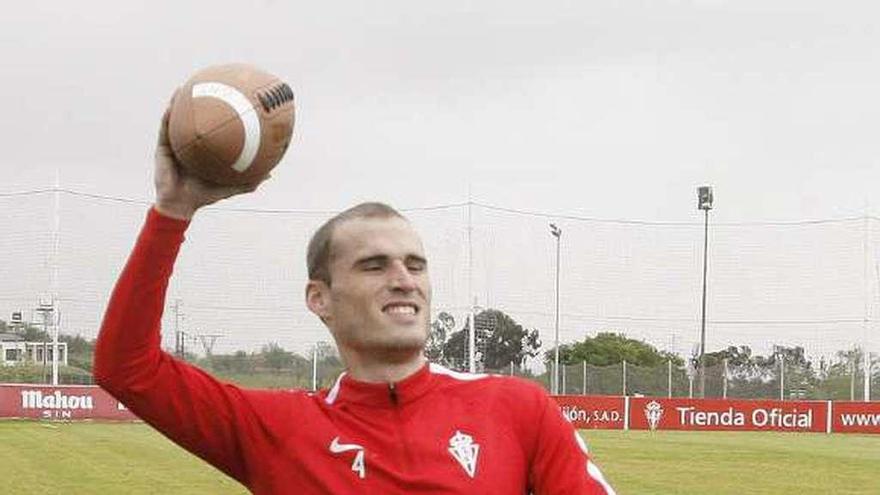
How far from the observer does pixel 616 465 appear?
64.6ft

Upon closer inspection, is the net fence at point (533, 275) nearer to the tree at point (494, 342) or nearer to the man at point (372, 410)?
the tree at point (494, 342)

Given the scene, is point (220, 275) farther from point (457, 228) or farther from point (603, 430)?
point (603, 430)

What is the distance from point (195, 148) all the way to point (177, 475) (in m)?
14.1

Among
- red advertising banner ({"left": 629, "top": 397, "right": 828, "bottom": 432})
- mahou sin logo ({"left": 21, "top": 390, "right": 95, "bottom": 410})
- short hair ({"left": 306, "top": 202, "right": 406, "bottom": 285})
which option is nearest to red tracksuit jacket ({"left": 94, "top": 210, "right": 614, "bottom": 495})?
short hair ({"left": 306, "top": 202, "right": 406, "bottom": 285})

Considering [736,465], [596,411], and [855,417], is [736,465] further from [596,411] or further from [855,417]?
[855,417]

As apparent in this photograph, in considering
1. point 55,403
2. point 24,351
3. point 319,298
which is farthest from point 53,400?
point 319,298

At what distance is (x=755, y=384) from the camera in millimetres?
40188

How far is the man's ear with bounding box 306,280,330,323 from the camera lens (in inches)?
136

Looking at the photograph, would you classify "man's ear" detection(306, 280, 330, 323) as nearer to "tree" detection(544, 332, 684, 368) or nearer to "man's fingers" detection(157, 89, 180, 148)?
"man's fingers" detection(157, 89, 180, 148)

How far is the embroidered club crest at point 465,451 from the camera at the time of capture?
3266mm

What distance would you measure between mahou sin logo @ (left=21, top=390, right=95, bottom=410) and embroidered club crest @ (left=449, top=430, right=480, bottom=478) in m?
31.1

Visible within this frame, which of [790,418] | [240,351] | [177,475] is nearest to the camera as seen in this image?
[177,475]

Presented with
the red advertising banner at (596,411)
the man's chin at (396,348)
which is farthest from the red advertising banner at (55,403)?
the man's chin at (396,348)

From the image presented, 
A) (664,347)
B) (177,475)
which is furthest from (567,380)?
(177,475)
